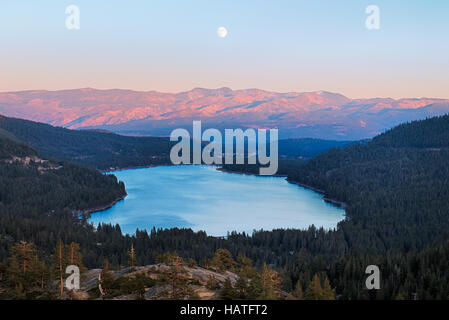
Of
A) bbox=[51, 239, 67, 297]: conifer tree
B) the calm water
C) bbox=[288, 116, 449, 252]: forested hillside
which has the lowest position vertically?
the calm water

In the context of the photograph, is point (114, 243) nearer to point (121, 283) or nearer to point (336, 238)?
point (336, 238)

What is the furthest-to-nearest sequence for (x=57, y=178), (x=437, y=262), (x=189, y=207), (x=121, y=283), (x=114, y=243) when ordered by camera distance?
(x=57, y=178)
(x=189, y=207)
(x=114, y=243)
(x=437, y=262)
(x=121, y=283)

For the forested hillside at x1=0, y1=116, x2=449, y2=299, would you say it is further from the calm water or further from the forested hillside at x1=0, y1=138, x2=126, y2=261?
the calm water

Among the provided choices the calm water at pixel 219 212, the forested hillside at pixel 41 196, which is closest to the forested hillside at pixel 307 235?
the forested hillside at pixel 41 196

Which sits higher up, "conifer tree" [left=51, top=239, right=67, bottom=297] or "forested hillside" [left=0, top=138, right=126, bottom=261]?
"conifer tree" [left=51, top=239, right=67, bottom=297]

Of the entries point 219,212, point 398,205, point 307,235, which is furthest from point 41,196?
point 398,205

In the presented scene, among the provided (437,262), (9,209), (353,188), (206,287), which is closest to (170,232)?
(9,209)

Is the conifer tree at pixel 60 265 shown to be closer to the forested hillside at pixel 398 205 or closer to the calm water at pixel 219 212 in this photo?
the forested hillside at pixel 398 205

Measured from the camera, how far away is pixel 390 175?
190 metres

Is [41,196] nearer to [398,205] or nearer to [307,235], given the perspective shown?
[307,235]

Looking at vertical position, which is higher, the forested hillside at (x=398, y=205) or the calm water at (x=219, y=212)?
the forested hillside at (x=398, y=205)

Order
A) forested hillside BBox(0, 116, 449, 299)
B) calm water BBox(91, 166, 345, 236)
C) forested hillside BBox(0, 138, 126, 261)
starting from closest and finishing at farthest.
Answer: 1. forested hillside BBox(0, 116, 449, 299)
2. forested hillside BBox(0, 138, 126, 261)
3. calm water BBox(91, 166, 345, 236)

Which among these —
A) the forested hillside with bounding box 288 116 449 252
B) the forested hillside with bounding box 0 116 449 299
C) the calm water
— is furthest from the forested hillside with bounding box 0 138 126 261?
the forested hillside with bounding box 288 116 449 252
